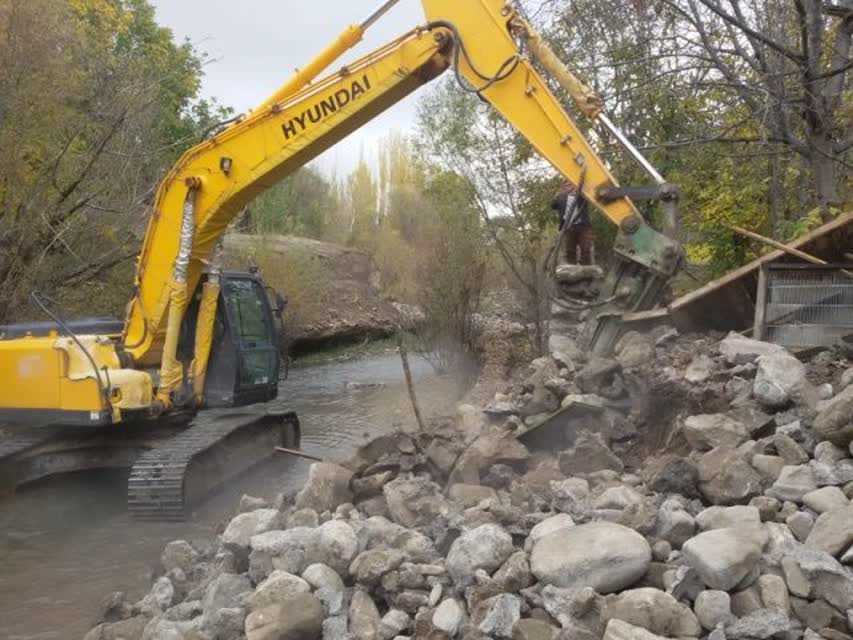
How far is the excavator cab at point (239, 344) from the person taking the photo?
320 inches

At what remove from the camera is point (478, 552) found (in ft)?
13.0

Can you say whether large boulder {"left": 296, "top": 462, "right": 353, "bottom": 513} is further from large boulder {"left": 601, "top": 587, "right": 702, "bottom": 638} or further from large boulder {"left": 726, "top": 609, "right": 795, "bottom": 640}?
large boulder {"left": 726, "top": 609, "right": 795, "bottom": 640}

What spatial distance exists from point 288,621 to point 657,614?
1.55 metres

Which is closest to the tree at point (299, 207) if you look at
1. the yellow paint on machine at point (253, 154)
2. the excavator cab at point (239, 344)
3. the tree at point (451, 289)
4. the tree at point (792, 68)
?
the tree at point (451, 289)

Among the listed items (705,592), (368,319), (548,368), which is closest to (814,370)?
(548,368)

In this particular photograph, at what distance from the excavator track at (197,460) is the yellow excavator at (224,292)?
0.02 meters

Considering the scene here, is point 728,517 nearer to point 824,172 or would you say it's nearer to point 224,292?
point 824,172

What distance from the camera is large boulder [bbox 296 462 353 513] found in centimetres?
525

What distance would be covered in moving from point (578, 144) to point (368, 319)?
13842 mm

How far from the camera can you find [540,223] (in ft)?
41.4

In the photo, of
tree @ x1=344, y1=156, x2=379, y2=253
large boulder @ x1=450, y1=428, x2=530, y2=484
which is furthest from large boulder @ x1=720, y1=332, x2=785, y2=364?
tree @ x1=344, y1=156, x2=379, y2=253

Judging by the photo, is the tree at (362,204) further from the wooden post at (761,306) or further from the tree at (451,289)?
the wooden post at (761,306)

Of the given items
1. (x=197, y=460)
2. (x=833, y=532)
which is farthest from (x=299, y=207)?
(x=833, y=532)

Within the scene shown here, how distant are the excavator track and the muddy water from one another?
0.12 m
